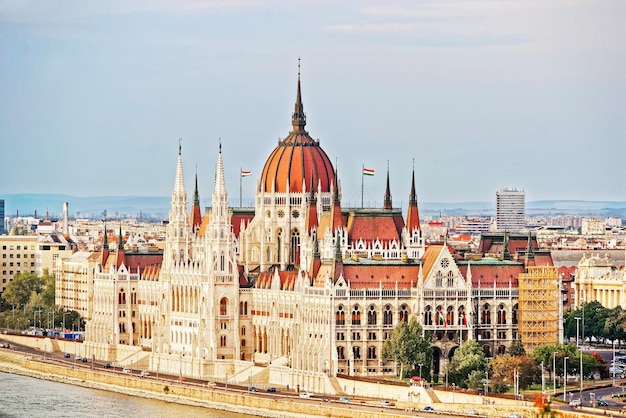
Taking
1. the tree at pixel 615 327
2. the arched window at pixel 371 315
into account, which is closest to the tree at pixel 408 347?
the arched window at pixel 371 315

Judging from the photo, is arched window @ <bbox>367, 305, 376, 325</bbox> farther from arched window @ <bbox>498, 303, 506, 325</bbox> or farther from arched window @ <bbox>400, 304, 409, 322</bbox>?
arched window @ <bbox>498, 303, 506, 325</bbox>

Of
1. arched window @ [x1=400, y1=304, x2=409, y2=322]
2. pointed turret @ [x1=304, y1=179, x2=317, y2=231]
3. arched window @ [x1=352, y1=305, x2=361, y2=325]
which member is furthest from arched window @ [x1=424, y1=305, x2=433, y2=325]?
pointed turret @ [x1=304, y1=179, x2=317, y2=231]

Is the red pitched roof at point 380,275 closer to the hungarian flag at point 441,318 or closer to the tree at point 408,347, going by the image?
the hungarian flag at point 441,318

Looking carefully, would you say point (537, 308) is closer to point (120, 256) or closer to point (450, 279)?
point (450, 279)

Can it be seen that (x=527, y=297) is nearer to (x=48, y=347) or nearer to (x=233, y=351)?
(x=233, y=351)

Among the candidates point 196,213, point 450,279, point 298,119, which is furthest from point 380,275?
point 196,213

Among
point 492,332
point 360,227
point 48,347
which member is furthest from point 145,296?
point 492,332
